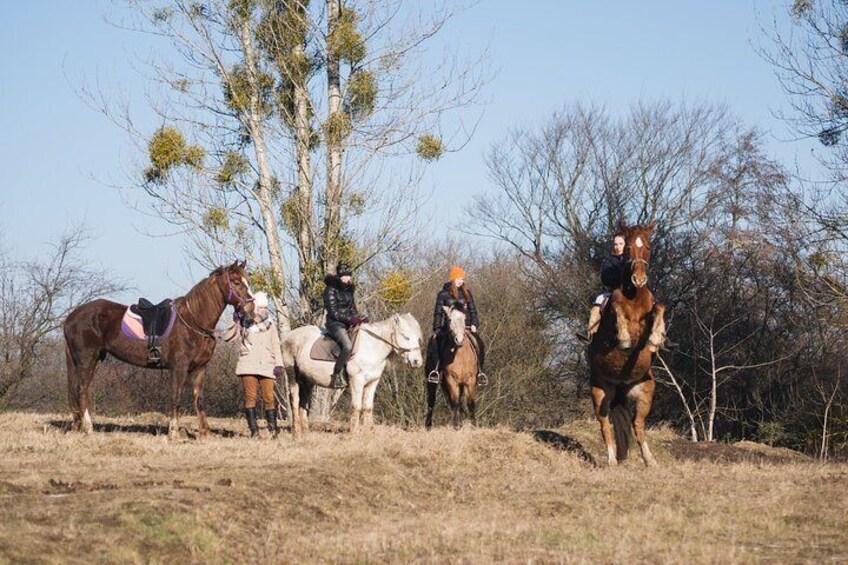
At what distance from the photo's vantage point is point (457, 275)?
18.6 metres

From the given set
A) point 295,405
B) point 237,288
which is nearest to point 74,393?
point 237,288

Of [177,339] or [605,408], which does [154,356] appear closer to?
[177,339]

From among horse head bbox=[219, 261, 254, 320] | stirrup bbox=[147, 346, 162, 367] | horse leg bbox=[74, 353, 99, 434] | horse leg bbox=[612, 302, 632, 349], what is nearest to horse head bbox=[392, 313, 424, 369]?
horse head bbox=[219, 261, 254, 320]

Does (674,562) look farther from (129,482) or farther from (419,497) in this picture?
(129,482)

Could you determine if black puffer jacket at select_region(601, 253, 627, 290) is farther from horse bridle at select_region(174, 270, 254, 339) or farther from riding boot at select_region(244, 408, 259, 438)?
riding boot at select_region(244, 408, 259, 438)

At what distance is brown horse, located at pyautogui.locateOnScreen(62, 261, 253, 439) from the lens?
1733 cm

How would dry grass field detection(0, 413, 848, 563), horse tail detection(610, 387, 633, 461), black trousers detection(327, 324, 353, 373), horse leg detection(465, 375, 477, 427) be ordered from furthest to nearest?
1. horse leg detection(465, 375, 477, 427)
2. black trousers detection(327, 324, 353, 373)
3. horse tail detection(610, 387, 633, 461)
4. dry grass field detection(0, 413, 848, 563)

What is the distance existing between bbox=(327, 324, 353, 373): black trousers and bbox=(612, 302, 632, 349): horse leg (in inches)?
189

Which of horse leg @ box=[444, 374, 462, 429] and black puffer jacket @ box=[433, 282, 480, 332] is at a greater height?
black puffer jacket @ box=[433, 282, 480, 332]

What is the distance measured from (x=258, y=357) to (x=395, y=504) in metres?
6.65

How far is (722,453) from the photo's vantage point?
715 inches

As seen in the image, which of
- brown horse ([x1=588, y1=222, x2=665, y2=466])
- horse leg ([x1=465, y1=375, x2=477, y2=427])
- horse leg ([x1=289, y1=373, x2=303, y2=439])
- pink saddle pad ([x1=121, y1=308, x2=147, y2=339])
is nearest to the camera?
brown horse ([x1=588, y1=222, x2=665, y2=466])

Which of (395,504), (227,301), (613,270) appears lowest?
(395,504)

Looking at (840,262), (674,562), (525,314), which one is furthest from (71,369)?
(525,314)
